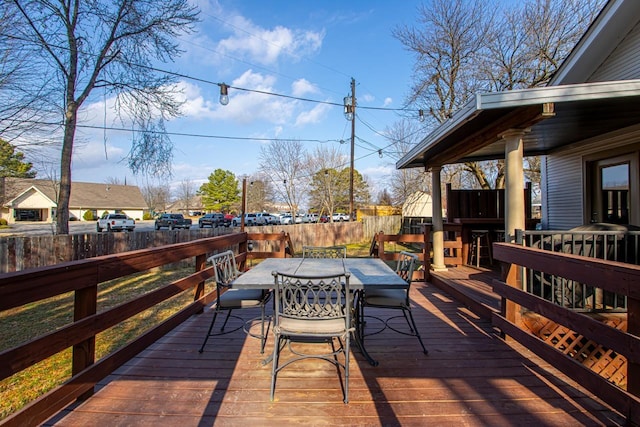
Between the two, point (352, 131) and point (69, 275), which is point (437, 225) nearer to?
point (69, 275)

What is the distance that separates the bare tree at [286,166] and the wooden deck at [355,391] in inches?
711

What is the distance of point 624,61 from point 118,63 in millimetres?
11797

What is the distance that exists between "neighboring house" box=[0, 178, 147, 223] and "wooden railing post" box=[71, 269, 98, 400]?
33.1m

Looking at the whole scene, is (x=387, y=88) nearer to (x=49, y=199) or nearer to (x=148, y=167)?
(x=148, y=167)

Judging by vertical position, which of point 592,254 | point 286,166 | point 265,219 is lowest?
point 592,254

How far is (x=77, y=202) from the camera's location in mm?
34375

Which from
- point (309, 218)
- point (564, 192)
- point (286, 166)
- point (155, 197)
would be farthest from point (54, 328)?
point (155, 197)

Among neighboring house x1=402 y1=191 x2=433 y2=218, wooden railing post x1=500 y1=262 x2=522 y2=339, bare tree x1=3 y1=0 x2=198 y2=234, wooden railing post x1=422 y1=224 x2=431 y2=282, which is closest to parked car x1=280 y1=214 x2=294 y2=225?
neighboring house x1=402 y1=191 x2=433 y2=218

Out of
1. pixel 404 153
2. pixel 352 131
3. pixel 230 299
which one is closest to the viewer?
pixel 230 299

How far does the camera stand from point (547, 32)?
10055 mm

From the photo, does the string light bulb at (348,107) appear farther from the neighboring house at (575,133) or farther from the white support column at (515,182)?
the white support column at (515,182)

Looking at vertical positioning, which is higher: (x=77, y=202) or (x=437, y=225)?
(x=77, y=202)

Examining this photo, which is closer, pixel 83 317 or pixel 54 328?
pixel 83 317

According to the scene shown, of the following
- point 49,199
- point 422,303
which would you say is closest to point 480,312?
point 422,303
